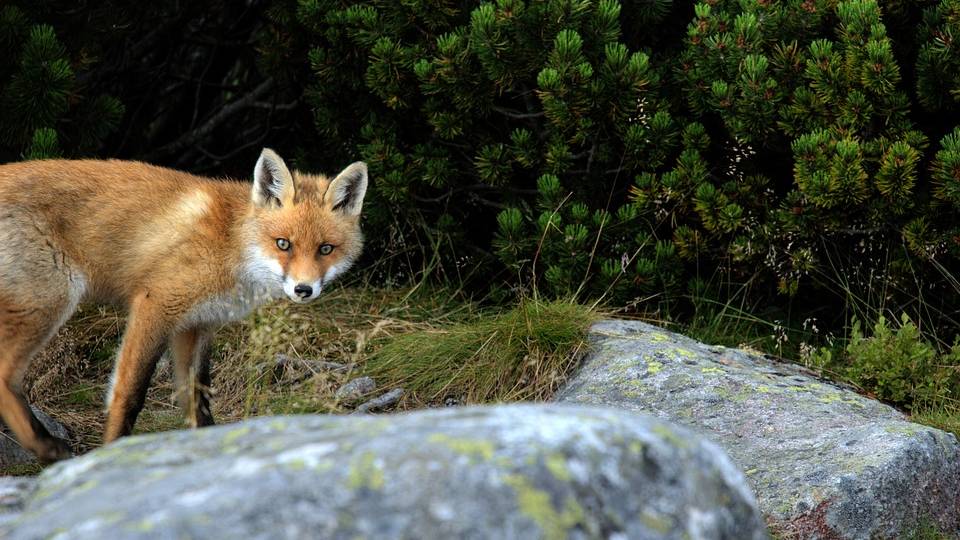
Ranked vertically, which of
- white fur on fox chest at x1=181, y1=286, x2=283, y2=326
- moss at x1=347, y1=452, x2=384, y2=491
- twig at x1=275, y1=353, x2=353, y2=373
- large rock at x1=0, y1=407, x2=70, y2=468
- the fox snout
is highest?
moss at x1=347, y1=452, x2=384, y2=491

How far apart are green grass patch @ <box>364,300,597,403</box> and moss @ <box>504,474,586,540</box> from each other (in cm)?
312

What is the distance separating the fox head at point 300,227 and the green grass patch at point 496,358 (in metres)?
0.72

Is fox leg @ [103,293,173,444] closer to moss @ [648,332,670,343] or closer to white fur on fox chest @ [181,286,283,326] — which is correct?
white fur on fox chest @ [181,286,283,326]

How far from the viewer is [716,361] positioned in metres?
5.02

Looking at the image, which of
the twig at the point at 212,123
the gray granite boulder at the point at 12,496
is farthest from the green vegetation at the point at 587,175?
the gray granite boulder at the point at 12,496

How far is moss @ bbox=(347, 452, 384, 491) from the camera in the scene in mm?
1748

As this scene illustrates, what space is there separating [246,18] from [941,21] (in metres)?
4.62

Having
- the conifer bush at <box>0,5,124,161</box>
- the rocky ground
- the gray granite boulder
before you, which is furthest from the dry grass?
the rocky ground

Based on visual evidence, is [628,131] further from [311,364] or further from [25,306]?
[25,306]

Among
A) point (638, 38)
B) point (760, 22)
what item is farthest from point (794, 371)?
point (638, 38)

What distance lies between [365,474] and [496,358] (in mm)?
3369

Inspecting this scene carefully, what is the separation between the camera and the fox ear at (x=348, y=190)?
191 inches

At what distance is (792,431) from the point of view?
168 inches

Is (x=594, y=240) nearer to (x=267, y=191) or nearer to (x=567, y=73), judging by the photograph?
(x=567, y=73)
